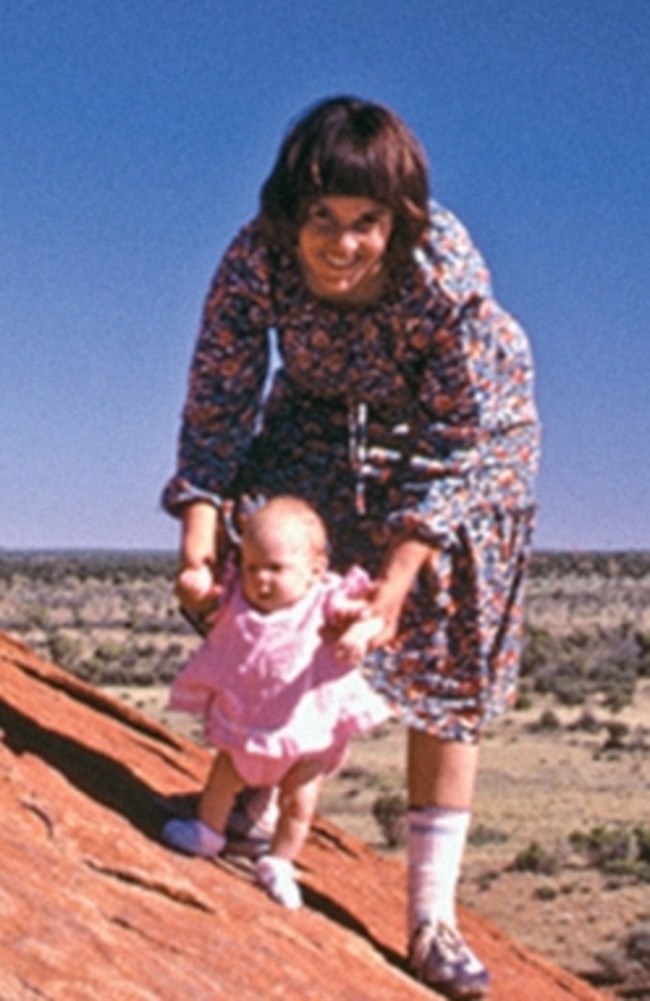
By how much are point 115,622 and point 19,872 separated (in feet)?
218

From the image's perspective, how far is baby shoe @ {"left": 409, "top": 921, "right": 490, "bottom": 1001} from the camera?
479 centimetres

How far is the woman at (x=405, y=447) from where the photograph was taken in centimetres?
457

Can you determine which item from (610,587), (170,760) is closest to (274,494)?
(170,760)

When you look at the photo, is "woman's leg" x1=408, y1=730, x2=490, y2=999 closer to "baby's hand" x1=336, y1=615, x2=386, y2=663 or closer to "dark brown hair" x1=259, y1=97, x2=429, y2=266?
"baby's hand" x1=336, y1=615, x2=386, y2=663

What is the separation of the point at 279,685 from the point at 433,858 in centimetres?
64

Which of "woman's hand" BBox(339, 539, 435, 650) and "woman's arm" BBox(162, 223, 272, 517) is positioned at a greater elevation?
"woman's arm" BBox(162, 223, 272, 517)

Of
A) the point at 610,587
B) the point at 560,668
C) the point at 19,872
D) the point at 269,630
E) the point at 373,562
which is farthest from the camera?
the point at 610,587

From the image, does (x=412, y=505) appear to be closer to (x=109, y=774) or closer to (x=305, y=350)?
(x=305, y=350)

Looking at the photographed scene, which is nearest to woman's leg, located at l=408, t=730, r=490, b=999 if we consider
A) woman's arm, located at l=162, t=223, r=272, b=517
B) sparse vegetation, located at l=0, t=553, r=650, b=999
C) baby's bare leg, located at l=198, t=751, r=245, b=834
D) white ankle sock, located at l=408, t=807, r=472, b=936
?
white ankle sock, located at l=408, t=807, r=472, b=936

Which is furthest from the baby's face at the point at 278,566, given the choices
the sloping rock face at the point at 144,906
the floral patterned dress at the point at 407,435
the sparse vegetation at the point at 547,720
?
the sparse vegetation at the point at 547,720

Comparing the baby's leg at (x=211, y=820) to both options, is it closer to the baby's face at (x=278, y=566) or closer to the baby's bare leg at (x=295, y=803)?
the baby's bare leg at (x=295, y=803)

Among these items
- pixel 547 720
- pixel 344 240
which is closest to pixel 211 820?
pixel 344 240

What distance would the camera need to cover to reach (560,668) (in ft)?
163

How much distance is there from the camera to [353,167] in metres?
4.36
